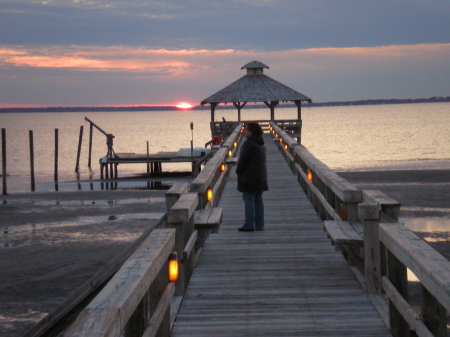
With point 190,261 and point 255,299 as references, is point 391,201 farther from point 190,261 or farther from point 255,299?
point 190,261

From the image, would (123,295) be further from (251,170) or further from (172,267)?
(251,170)

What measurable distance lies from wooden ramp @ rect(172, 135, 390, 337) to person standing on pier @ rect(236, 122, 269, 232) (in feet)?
1.28

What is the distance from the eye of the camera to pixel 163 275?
4598mm

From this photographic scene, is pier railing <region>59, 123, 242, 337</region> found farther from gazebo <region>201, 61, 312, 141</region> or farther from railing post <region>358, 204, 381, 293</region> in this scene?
gazebo <region>201, 61, 312, 141</region>

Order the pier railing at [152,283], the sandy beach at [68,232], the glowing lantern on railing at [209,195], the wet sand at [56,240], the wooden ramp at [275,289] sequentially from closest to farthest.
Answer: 1. the pier railing at [152,283]
2. the wooden ramp at [275,289]
3. the glowing lantern on railing at [209,195]
4. the wet sand at [56,240]
5. the sandy beach at [68,232]

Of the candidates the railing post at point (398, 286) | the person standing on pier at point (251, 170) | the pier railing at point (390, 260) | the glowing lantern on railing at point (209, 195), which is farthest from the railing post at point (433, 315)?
the glowing lantern on railing at point (209, 195)

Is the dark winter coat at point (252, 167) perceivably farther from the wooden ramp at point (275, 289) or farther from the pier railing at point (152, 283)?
the pier railing at point (152, 283)

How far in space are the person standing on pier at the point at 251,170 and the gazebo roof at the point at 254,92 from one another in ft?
107

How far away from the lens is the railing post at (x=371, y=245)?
546 centimetres

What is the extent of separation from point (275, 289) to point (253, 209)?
2.85 metres

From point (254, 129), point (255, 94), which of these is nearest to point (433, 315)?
point (254, 129)

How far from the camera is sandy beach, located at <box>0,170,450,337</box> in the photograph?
13.0m

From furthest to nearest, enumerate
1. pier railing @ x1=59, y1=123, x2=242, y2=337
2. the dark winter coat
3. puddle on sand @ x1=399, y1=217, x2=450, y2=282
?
puddle on sand @ x1=399, y1=217, x2=450, y2=282
the dark winter coat
pier railing @ x1=59, y1=123, x2=242, y2=337

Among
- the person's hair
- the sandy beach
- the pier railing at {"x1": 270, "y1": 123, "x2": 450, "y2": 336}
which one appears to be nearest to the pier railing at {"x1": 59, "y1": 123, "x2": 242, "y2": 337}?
the person's hair
